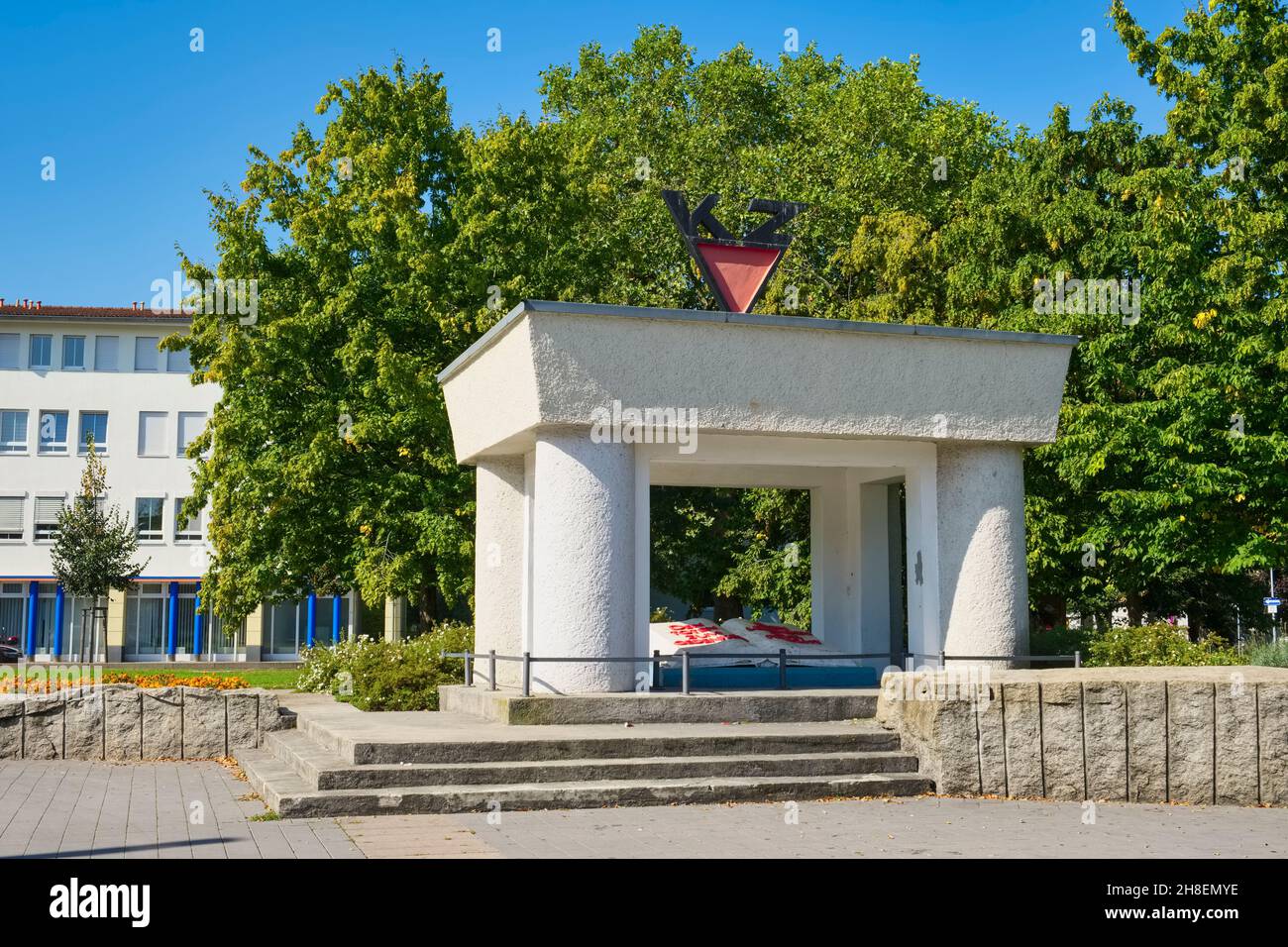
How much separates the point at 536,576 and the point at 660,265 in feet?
69.6

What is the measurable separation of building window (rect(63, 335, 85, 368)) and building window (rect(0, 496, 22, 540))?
18.5 feet

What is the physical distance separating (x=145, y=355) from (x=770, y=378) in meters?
43.3

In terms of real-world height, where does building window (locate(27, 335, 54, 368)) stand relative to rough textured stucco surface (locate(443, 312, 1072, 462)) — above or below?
above

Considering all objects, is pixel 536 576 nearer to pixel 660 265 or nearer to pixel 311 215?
pixel 311 215

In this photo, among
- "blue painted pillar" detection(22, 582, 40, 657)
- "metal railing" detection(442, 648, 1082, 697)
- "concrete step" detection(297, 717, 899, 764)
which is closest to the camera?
"concrete step" detection(297, 717, 899, 764)

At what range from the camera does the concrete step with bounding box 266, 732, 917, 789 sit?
442 inches

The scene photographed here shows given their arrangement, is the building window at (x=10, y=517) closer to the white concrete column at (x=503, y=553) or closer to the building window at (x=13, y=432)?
the building window at (x=13, y=432)

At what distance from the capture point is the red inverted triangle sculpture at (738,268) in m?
15.8

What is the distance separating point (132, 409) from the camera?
51.9 metres

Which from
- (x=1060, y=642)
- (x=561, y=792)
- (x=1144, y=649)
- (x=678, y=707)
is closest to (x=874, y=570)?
(x=1060, y=642)

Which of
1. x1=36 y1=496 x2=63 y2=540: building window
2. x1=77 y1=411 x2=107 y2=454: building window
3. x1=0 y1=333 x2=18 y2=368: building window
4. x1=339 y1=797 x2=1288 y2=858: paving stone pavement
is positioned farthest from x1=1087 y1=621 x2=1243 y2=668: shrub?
x1=0 y1=333 x2=18 y2=368: building window

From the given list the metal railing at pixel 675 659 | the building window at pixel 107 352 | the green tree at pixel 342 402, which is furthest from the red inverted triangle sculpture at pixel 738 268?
the building window at pixel 107 352

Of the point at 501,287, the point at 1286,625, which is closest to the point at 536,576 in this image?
the point at 501,287

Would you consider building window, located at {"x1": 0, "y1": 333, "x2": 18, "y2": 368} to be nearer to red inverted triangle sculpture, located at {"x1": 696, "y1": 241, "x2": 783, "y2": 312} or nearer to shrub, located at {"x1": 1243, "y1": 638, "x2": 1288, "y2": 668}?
red inverted triangle sculpture, located at {"x1": 696, "y1": 241, "x2": 783, "y2": 312}
